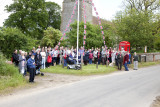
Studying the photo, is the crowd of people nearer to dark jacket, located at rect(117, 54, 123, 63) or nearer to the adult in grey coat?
dark jacket, located at rect(117, 54, 123, 63)

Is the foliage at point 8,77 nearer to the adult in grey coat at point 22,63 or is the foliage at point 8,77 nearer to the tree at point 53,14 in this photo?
the adult in grey coat at point 22,63

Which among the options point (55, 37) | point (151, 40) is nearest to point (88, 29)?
point (151, 40)

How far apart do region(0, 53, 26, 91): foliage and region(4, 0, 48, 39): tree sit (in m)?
29.0

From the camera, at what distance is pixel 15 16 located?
39.4 meters

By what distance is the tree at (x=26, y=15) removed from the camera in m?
39.1

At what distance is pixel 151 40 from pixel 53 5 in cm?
3926

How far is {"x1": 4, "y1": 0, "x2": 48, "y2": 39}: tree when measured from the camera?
128 ft

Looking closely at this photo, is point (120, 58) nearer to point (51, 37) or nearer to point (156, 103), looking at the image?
point (156, 103)

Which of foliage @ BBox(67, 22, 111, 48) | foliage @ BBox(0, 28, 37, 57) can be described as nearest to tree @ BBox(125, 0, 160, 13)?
foliage @ BBox(67, 22, 111, 48)

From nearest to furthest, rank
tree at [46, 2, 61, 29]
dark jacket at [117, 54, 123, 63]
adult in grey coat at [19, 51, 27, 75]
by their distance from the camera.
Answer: adult in grey coat at [19, 51, 27, 75]
dark jacket at [117, 54, 123, 63]
tree at [46, 2, 61, 29]

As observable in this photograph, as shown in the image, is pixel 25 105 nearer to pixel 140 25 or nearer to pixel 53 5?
pixel 140 25

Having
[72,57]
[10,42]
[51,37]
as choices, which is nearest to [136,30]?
[72,57]

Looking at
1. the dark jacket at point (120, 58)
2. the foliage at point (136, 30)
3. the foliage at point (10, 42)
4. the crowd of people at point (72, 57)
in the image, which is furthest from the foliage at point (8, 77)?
the foliage at point (136, 30)

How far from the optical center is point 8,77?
33.6ft
